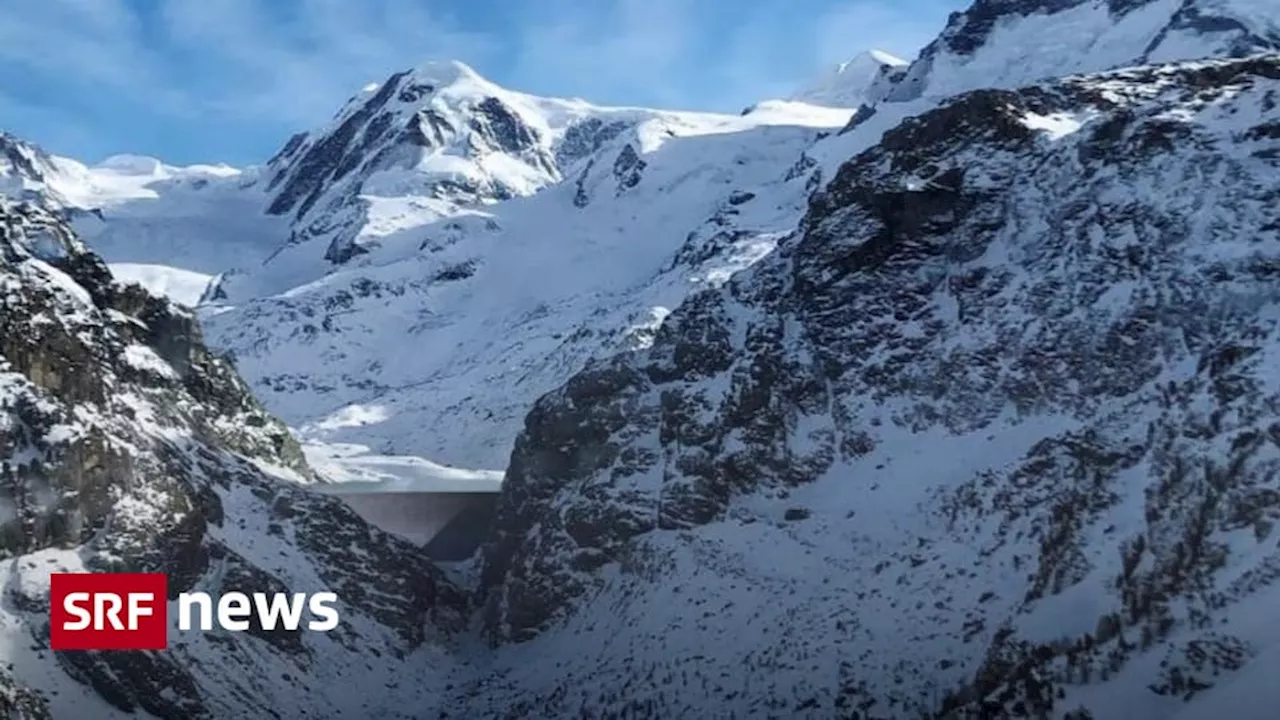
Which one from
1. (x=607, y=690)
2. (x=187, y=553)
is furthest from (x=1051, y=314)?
(x=187, y=553)

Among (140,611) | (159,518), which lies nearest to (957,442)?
(159,518)

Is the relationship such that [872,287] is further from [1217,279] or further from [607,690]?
[607,690]

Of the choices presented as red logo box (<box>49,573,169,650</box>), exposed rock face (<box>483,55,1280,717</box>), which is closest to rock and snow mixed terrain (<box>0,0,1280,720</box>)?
exposed rock face (<box>483,55,1280,717</box>)

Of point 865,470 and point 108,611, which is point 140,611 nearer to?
point 108,611

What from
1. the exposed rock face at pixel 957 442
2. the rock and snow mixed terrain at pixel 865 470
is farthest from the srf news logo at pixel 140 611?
the exposed rock face at pixel 957 442

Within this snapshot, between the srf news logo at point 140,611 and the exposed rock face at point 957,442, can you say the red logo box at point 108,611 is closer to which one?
the srf news logo at point 140,611
